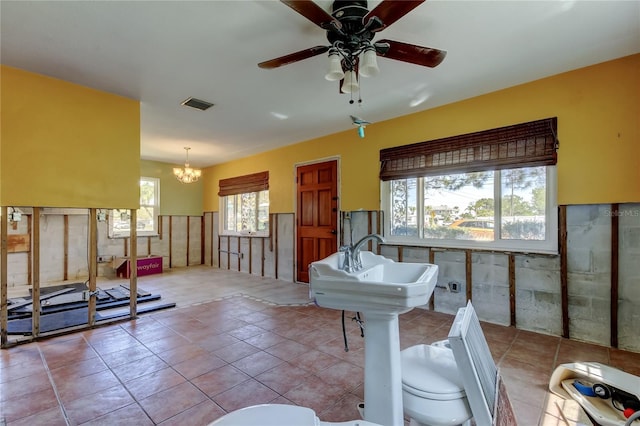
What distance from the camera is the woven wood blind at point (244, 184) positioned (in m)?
6.36

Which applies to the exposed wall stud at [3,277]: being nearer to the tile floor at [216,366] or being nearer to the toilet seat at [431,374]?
the tile floor at [216,366]

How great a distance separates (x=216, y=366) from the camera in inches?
99.0

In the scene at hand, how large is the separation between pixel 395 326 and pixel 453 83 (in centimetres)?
278

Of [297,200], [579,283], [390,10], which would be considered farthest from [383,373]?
[297,200]

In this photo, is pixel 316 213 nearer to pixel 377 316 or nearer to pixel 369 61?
pixel 369 61

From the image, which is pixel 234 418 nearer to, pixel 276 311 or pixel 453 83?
pixel 276 311

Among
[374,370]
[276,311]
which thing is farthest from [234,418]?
[276,311]

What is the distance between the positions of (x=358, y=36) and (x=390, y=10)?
30 cm

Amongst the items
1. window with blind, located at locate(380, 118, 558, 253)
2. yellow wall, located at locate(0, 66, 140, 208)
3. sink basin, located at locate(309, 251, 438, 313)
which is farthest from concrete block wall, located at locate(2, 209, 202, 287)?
sink basin, located at locate(309, 251, 438, 313)

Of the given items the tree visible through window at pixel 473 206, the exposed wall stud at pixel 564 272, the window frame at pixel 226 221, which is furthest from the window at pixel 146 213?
the exposed wall stud at pixel 564 272

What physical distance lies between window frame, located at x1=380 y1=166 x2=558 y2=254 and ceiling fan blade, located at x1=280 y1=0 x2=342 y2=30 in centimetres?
263

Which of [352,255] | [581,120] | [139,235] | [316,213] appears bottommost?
[139,235]

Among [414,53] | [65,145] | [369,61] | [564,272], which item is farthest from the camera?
[65,145]

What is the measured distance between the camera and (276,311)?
3979 mm
